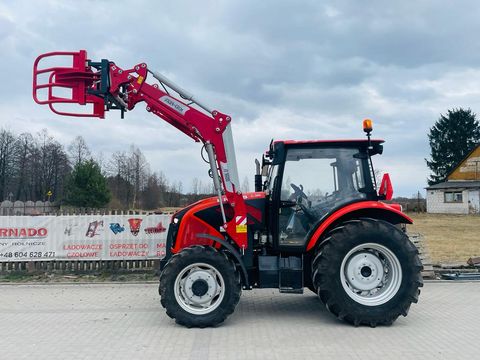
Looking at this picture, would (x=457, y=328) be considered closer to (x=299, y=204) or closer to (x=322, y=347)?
(x=322, y=347)

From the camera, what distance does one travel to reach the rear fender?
7121 millimetres

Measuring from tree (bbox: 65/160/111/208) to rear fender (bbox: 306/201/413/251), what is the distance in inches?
1171

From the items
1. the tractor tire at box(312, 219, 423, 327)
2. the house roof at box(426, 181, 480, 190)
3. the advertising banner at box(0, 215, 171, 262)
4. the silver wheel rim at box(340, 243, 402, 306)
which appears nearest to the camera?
the tractor tire at box(312, 219, 423, 327)

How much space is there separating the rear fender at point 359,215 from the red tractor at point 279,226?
2 cm

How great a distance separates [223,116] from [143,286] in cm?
498

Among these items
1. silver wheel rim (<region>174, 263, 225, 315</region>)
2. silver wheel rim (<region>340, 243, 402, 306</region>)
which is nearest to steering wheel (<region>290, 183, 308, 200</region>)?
silver wheel rim (<region>340, 243, 402, 306</region>)

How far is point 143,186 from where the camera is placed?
6103cm

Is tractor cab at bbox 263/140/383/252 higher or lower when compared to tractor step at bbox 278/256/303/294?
higher

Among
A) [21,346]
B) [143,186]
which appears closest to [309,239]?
[21,346]

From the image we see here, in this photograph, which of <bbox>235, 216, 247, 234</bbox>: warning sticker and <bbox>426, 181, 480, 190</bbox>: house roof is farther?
<bbox>426, 181, 480, 190</bbox>: house roof

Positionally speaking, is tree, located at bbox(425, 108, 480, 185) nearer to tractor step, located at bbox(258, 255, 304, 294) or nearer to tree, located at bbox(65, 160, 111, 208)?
tree, located at bbox(65, 160, 111, 208)

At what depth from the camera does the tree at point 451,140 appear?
199 feet

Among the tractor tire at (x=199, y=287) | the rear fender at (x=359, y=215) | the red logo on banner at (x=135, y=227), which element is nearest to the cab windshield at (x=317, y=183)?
the rear fender at (x=359, y=215)

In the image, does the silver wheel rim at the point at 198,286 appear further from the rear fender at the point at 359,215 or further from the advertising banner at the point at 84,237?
the advertising banner at the point at 84,237
